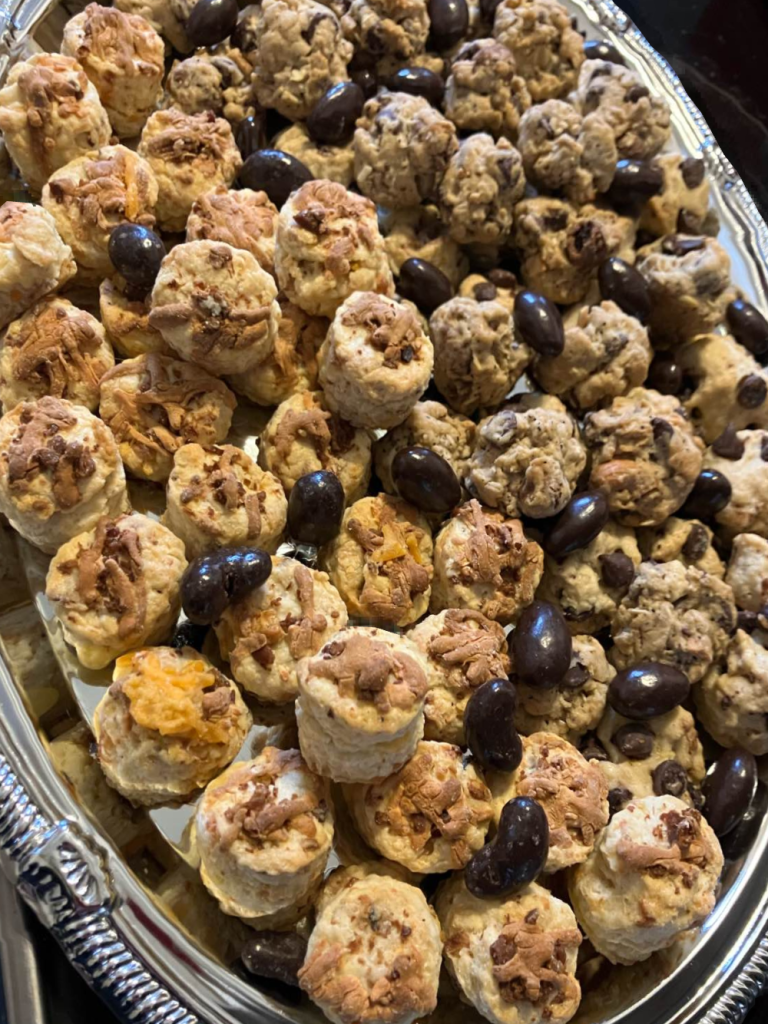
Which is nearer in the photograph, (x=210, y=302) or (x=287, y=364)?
(x=210, y=302)

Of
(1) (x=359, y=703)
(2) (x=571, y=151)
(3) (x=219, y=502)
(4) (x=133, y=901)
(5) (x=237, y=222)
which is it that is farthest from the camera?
(2) (x=571, y=151)

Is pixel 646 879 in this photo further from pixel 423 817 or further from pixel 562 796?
pixel 423 817

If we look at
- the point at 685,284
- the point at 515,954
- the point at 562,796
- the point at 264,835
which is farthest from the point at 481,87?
the point at 515,954

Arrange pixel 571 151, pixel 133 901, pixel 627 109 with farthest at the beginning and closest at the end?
pixel 627 109, pixel 571 151, pixel 133 901

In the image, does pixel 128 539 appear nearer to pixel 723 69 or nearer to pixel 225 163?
pixel 225 163

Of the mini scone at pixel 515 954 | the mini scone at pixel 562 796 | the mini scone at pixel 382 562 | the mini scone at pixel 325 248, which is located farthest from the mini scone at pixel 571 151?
the mini scone at pixel 515 954

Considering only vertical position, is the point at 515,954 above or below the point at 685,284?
below

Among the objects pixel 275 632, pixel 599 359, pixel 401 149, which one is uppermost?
pixel 401 149
